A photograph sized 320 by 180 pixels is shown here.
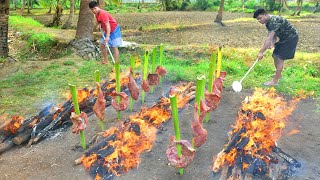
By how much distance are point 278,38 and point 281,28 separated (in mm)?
309

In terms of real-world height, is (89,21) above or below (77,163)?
above

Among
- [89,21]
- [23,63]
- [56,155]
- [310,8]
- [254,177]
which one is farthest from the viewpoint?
[310,8]

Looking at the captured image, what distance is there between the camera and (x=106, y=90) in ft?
19.9

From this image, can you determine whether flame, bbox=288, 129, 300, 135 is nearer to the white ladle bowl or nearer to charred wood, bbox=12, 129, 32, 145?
the white ladle bowl

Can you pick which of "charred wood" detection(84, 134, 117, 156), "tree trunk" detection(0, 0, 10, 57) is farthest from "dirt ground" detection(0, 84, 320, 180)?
"tree trunk" detection(0, 0, 10, 57)

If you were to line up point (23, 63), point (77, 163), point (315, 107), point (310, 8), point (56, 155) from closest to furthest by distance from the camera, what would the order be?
point (77, 163) < point (56, 155) < point (315, 107) < point (23, 63) < point (310, 8)

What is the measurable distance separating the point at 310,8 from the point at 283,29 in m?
33.7

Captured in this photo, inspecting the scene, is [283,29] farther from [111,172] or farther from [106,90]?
[111,172]

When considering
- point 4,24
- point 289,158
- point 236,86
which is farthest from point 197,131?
point 4,24

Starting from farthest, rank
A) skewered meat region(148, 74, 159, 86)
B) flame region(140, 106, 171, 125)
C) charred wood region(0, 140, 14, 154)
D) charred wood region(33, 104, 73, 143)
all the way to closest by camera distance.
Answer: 1. skewered meat region(148, 74, 159, 86)
2. flame region(140, 106, 171, 125)
3. charred wood region(33, 104, 73, 143)
4. charred wood region(0, 140, 14, 154)

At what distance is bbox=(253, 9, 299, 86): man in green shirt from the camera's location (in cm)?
642

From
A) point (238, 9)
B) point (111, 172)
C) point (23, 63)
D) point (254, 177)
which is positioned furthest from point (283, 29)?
point (238, 9)

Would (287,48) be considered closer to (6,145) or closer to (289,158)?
(289,158)

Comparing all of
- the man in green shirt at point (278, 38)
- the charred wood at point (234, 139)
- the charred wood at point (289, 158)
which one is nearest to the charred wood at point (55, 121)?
the charred wood at point (234, 139)
